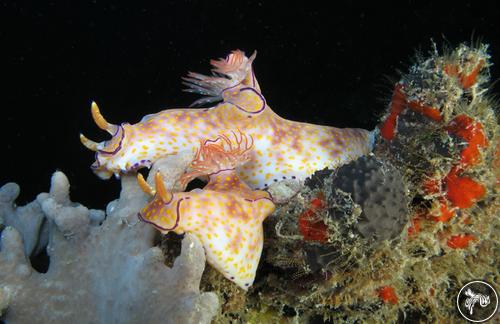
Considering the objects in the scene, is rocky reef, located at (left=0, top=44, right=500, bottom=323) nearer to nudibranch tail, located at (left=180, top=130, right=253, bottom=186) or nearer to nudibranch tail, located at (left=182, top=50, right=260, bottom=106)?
nudibranch tail, located at (left=180, top=130, right=253, bottom=186)

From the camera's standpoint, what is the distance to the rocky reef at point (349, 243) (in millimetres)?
1752

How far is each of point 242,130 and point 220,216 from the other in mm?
1155

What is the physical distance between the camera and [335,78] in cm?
1188

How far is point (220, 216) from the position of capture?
6.39 ft

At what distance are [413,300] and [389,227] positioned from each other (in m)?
0.97

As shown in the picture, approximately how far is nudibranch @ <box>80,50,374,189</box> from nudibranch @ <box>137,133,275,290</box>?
1.90 feet

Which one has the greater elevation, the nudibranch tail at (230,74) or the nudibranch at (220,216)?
the nudibranch tail at (230,74)

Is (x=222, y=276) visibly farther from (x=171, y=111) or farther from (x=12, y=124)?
(x=12, y=124)

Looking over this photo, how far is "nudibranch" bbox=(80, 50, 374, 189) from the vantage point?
2584mm

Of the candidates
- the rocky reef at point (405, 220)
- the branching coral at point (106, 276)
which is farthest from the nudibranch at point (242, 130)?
the rocky reef at point (405, 220)

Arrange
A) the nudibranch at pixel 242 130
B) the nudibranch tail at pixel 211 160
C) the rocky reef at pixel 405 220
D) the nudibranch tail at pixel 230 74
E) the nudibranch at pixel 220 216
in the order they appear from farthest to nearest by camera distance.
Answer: the nudibranch tail at pixel 230 74
the nudibranch at pixel 242 130
the nudibranch tail at pixel 211 160
the nudibranch at pixel 220 216
the rocky reef at pixel 405 220

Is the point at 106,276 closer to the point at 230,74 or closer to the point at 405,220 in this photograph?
the point at 405,220

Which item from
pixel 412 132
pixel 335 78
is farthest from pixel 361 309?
pixel 335 78

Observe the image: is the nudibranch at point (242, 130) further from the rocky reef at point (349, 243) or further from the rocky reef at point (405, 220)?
the rocky reef at point (405, 220)
